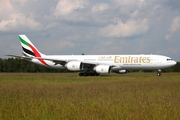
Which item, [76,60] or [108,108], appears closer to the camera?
[108,108]

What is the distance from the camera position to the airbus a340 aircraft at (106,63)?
4450 centimetres

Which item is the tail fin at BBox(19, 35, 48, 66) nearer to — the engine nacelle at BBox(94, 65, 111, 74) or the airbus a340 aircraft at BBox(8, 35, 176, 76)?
the airbus a340 aircraft at BBox(8, 35, 176, 76)

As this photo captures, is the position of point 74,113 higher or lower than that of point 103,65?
lower

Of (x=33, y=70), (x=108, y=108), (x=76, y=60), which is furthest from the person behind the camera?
(x=33, y=70)

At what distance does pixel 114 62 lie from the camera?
46.2 metres

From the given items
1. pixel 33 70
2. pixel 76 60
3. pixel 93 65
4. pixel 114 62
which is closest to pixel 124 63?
pixel 114 62

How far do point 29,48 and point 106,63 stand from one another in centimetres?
1440

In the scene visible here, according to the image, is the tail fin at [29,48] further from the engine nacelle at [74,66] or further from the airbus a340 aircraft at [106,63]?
the engine nacelle at [74,66]

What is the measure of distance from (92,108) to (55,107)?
1420 millimetres

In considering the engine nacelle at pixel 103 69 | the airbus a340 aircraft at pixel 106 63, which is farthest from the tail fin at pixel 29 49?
the engine nacelle at pixel 103 69

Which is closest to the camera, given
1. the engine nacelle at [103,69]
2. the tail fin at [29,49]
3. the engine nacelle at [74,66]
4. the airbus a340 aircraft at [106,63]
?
the engine nacelle at [103,69]

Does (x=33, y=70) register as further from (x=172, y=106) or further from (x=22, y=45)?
(x=172, y=106)

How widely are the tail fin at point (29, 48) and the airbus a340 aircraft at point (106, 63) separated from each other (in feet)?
4.39

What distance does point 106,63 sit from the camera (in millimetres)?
47094
